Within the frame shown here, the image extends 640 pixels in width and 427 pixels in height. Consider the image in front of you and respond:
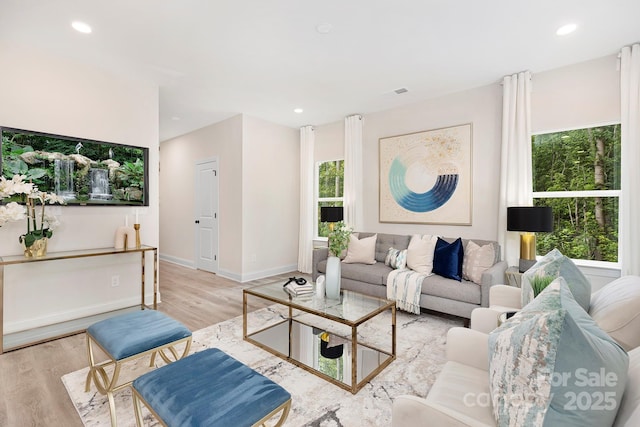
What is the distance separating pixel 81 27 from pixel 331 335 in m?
3.58

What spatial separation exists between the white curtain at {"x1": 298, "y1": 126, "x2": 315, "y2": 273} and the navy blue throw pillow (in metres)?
2.61

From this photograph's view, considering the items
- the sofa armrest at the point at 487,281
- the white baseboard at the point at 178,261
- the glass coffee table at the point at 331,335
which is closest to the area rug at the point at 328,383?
the glass coffee table at the point at 331,335

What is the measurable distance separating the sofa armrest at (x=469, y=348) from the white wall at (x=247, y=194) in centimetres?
393

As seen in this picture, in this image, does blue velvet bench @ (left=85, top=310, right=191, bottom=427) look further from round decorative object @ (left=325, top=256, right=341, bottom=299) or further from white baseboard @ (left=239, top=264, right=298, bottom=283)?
white baseboard @ (left=239, top=264, right=298, bottom=283)

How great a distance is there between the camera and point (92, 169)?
10.8 feet

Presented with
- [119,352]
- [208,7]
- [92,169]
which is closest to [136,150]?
[92,169]

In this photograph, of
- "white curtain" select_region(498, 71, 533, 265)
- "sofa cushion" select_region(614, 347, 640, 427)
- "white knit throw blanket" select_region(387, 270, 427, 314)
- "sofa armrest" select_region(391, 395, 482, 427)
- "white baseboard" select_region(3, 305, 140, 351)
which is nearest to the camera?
"sofa cushion" select_region(614, 347, 640, 427)

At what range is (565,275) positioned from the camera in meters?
1.59

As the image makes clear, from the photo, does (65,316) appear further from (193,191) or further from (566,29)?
(566,29)

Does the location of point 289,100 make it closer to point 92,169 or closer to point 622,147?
point 92,169

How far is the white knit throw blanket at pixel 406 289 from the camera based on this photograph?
3.31 metres

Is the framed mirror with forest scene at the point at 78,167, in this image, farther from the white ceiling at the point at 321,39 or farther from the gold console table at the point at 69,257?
the white ceiling at the point at 321,39

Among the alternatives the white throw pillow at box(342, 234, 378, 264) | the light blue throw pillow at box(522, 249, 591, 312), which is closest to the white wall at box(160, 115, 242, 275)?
the white throw pillow at box(342, 234, 378, 264)

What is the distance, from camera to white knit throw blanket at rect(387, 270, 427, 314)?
10.9 feet
